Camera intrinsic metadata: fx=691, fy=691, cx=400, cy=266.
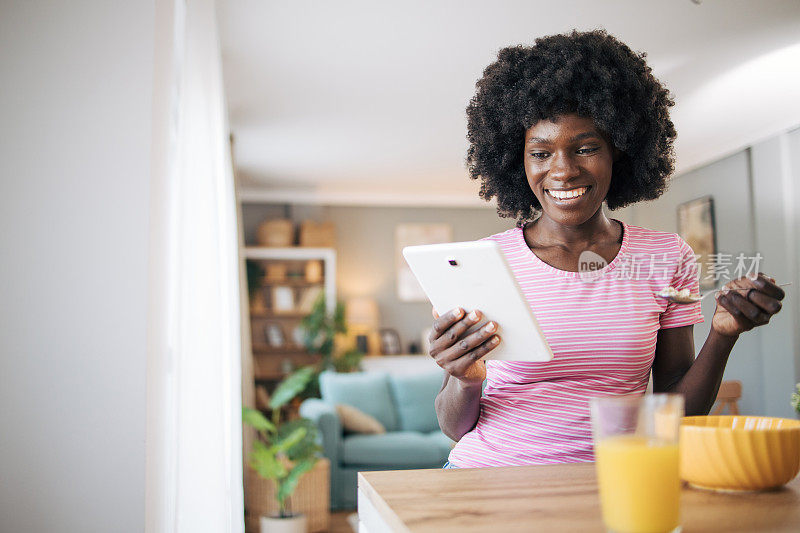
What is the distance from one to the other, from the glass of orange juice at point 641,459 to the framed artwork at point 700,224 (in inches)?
208

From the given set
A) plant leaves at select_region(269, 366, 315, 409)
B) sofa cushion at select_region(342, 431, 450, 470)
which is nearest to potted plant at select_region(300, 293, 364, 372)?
sofa cushion at select_region(342, 431, 450, 470)

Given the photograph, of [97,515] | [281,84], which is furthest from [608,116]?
[281,84]

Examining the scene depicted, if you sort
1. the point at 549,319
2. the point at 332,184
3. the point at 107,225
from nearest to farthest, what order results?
the point at 549,319
the point at 107,225
the point at 332,184

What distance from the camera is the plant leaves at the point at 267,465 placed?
3775mm

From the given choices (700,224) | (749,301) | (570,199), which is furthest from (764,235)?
(749,301)

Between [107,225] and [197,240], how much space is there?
88cm

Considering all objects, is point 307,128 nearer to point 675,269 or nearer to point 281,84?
point 281,84

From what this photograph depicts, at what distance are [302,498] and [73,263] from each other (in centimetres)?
299

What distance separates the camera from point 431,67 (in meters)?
3.96

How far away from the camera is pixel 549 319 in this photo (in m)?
1.20

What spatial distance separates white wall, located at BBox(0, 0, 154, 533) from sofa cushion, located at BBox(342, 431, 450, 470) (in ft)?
11.1

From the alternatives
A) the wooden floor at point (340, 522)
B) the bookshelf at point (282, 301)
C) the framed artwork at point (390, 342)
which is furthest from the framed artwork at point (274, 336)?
the wooden floor at point (340, 522)

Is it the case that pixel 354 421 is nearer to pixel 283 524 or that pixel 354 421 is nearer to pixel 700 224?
pixel 283 524

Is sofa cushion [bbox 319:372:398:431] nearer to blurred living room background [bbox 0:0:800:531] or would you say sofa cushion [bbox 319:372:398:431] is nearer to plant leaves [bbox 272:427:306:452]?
blurred living room background [bbox 0:0:800:531]
